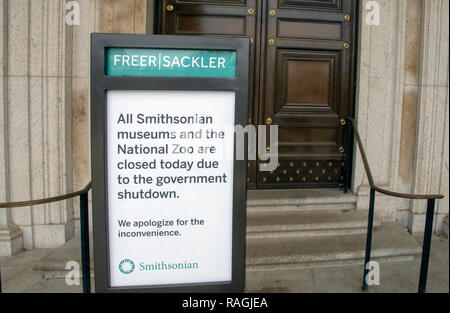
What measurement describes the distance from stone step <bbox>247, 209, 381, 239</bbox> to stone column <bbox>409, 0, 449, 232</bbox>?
1.01 m

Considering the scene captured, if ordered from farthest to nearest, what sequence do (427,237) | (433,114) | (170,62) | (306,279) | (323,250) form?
1. (433,114)
2. (323,250)
3. (306,279)
4. (427,237)
5. (170,62)

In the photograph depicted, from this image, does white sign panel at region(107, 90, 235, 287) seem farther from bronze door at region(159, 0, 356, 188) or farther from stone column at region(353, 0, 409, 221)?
stone column at region(353, 0, 409, 221)

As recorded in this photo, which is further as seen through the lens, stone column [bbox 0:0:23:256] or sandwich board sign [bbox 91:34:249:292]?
stone column [bbox 0:0:23:256]

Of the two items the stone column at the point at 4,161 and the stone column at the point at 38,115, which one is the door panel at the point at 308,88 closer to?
the stone column at the point at 38,115

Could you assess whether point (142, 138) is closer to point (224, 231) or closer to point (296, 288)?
point (224, 231)

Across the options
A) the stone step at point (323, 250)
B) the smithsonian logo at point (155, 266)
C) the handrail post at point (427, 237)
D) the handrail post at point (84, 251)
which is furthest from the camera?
the stone step at point (323, 250)

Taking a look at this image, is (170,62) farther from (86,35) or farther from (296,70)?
(296,70)

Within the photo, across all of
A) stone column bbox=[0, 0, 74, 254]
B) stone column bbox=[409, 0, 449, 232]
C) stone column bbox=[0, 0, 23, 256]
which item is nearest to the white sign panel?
stone column bbox=[0, 0, 74, 254]

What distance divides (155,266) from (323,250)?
2.25 meters

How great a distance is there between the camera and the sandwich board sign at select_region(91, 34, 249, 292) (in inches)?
61.2

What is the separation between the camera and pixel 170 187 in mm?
1657

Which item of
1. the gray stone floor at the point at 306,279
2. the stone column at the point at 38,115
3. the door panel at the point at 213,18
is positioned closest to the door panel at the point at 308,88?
the door panel at the point at 213,18

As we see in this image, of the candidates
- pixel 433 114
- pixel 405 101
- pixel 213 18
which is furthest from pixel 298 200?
pixel 213 18

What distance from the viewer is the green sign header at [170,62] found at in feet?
5.04
